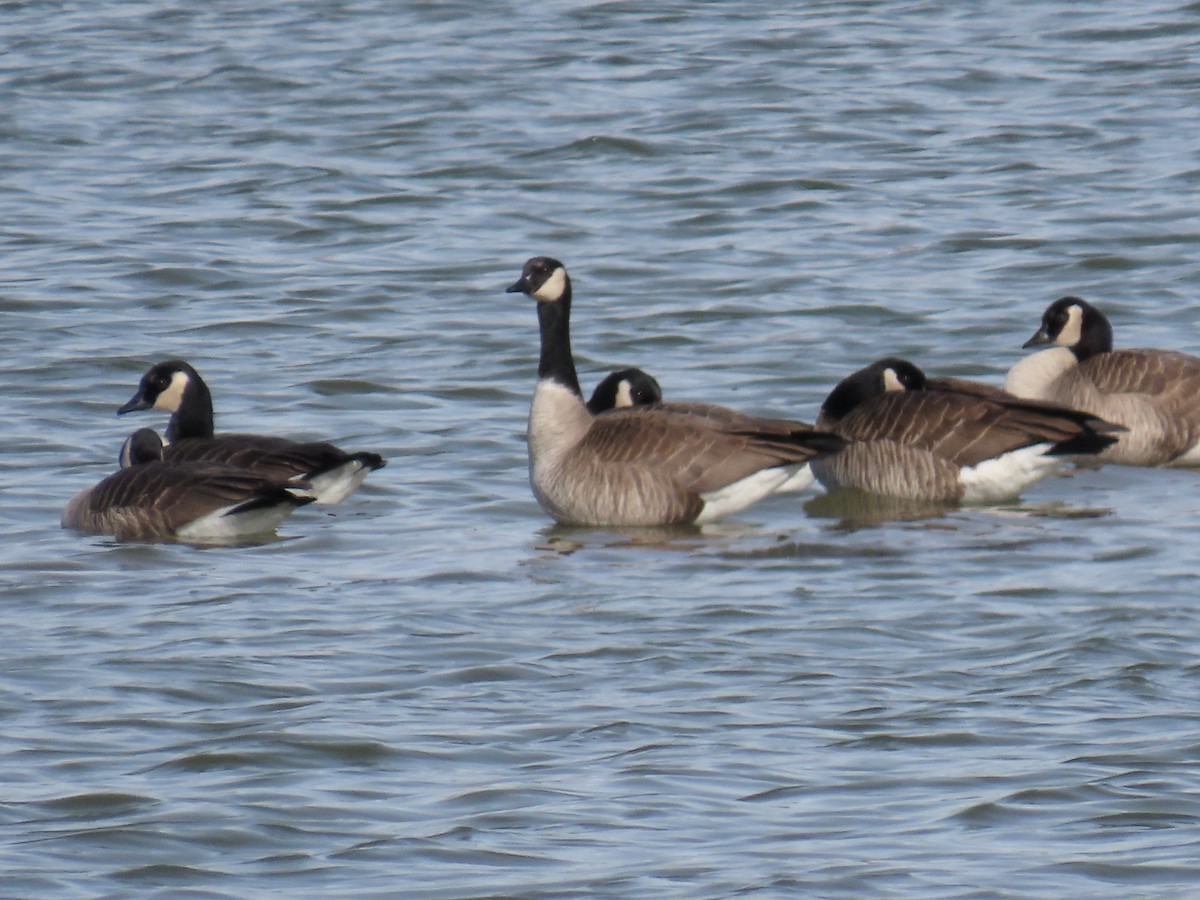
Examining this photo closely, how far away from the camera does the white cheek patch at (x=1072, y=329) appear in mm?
14023

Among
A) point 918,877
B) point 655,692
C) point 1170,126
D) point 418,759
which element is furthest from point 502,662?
point 1170,126

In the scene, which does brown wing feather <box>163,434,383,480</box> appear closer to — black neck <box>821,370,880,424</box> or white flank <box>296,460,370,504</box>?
white flank <box>296,460,370,504</box>

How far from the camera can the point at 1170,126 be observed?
2297 cm

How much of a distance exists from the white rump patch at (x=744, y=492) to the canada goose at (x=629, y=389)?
52.1 inches

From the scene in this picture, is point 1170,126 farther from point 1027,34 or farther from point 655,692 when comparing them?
point 655,692

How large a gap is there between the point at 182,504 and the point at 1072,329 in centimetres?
545

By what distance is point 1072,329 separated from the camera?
14070 millimetres

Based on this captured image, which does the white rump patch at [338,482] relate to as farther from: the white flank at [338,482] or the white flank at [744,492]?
the white flank at [744,492]

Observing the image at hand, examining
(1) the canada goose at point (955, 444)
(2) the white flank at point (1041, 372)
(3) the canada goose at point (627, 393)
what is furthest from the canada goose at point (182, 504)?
(2) the white flank at point (1041, 372)

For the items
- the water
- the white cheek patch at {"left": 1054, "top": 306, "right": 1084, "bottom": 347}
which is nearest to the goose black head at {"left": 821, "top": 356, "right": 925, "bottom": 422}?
the water

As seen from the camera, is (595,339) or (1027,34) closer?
(595,339)

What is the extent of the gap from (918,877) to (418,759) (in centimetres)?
192

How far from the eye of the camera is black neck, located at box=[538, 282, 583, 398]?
12.5 metres

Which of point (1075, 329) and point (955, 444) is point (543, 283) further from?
point (1075, 329)
